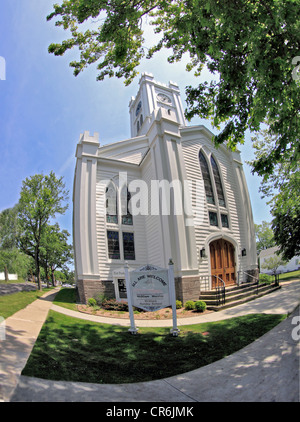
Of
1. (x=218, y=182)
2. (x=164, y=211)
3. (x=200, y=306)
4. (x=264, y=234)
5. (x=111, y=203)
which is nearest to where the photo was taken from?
(x=200, y=306)

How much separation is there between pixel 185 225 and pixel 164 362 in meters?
7.83

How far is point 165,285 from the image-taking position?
6.63 m

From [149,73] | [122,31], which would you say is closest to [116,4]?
[122,31]

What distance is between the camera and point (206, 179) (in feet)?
46.4

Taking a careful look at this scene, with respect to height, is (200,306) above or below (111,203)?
below

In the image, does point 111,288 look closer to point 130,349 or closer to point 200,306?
point 200,306

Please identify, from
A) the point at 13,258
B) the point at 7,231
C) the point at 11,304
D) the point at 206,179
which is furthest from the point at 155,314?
the point at 13,258

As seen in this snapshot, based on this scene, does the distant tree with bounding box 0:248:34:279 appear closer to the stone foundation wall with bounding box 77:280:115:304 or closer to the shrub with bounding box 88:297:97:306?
the stone foundation wall with bounding box 77:280:115:304

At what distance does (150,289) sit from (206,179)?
376 inches

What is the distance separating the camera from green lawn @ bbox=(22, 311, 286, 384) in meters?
3.63

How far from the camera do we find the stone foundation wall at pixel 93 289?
1156cm

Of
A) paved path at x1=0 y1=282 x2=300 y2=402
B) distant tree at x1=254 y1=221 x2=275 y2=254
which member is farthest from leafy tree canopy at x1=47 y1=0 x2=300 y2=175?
distant tree at x1=254 y1=221 x2=275 y2=254

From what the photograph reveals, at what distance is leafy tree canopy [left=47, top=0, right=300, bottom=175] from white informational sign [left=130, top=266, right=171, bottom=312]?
453cm

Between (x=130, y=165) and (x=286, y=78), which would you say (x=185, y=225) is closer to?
(x=130, y=165)
